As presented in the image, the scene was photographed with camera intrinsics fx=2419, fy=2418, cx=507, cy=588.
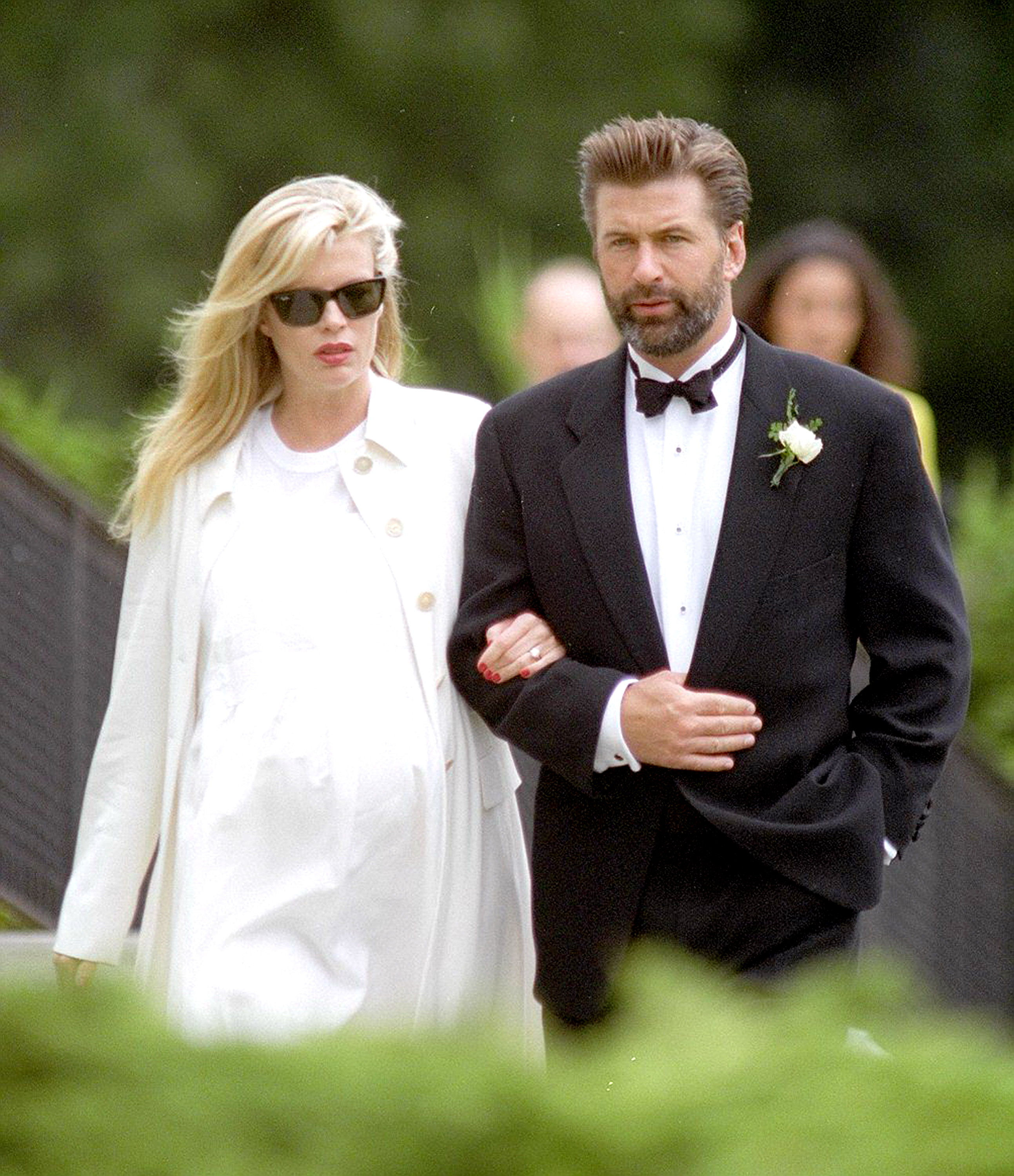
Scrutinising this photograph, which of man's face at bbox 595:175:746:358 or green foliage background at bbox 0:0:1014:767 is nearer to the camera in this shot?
man's face at bbox 595:175:746:358

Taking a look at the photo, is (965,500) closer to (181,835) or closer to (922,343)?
(181,835)

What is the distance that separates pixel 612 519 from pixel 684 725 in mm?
387

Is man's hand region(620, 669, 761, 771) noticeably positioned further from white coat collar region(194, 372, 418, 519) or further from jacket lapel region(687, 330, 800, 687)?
white coat collar region(194, 372, 418, 519)

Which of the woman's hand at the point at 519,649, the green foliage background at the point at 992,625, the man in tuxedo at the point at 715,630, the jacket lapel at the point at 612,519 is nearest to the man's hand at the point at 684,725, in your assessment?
the man in tuxedo at the point at 715,630

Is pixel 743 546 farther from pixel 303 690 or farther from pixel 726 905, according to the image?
pixel 303 690

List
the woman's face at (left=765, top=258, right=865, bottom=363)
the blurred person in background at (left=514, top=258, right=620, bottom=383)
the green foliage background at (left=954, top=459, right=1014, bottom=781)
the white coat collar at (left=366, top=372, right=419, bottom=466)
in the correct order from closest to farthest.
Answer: the white coat collar at (left=366, top=372, right=419, bottom=466), the woman's face at (left=765, top=258, right=865, bottom=363), the blurred person in background at (left=514, top=258, right=620, bottom=383), the green foliage background at (left=954, top=459, right=1014, bottom=781)

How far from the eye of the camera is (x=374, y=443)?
4.45 meters

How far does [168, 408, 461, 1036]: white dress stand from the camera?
4.21 metres

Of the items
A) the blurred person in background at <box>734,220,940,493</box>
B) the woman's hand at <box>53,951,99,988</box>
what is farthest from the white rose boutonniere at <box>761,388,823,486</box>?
the blurred person in background at <box>734,220,940,493</box>

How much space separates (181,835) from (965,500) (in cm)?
540

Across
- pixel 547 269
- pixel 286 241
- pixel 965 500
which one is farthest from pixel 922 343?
pixel 286 241

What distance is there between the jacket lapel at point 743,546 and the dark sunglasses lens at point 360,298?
29.1 inches

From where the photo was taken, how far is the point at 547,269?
7094 mm

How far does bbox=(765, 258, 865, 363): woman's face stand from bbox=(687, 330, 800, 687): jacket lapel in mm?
1870
